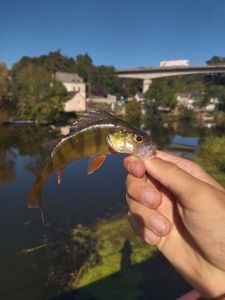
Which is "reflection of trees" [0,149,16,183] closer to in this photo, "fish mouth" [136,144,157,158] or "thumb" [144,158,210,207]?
"fish mouth" [136,144,157,158]

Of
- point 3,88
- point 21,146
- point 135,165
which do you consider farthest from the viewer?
point 3,88

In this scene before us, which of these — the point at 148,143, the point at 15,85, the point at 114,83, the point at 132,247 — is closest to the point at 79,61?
the point at 114,83

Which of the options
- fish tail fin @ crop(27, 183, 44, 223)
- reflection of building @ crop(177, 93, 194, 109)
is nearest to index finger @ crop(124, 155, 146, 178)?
fish tail fin @ crop(27, 183, 44, 223)

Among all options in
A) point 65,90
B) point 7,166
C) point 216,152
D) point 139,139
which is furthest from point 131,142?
point 65,90

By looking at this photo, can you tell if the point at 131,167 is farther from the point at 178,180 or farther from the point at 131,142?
the point at 178,180

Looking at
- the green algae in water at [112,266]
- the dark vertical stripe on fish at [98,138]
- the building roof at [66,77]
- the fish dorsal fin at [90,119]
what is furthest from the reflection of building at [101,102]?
the dark vertical stripe on fish at [98,138]
